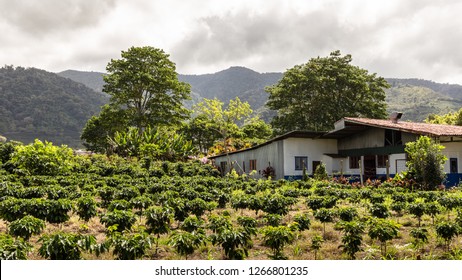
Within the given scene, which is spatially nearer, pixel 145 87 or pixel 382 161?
pixel 382 161

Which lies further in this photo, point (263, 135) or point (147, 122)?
point (263, 135)

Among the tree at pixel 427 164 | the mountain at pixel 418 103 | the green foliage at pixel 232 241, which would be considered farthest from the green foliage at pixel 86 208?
the mountain at pixel 418 103

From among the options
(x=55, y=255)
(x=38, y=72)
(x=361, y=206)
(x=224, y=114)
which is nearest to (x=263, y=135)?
(x=224, y=114)

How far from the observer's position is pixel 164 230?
36.1ft

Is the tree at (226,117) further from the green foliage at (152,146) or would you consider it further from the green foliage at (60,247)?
the green foliage at (60,247)

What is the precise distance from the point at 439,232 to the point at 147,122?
42.6m

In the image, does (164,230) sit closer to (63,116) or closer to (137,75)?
(137,75)

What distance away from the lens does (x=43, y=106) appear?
4454 inches

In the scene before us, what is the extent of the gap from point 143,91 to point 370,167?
99.0 feet

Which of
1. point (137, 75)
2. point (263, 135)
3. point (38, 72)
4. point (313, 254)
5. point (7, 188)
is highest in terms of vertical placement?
point (38, 72)

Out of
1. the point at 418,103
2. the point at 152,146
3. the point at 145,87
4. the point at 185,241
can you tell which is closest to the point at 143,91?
the point at 145,87

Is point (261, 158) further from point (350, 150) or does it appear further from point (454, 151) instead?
point (454, 151)

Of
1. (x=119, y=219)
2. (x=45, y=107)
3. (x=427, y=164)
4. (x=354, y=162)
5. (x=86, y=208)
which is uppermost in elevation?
(x=45, y=107)

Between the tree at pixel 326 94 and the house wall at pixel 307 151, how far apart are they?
12.9 meters
